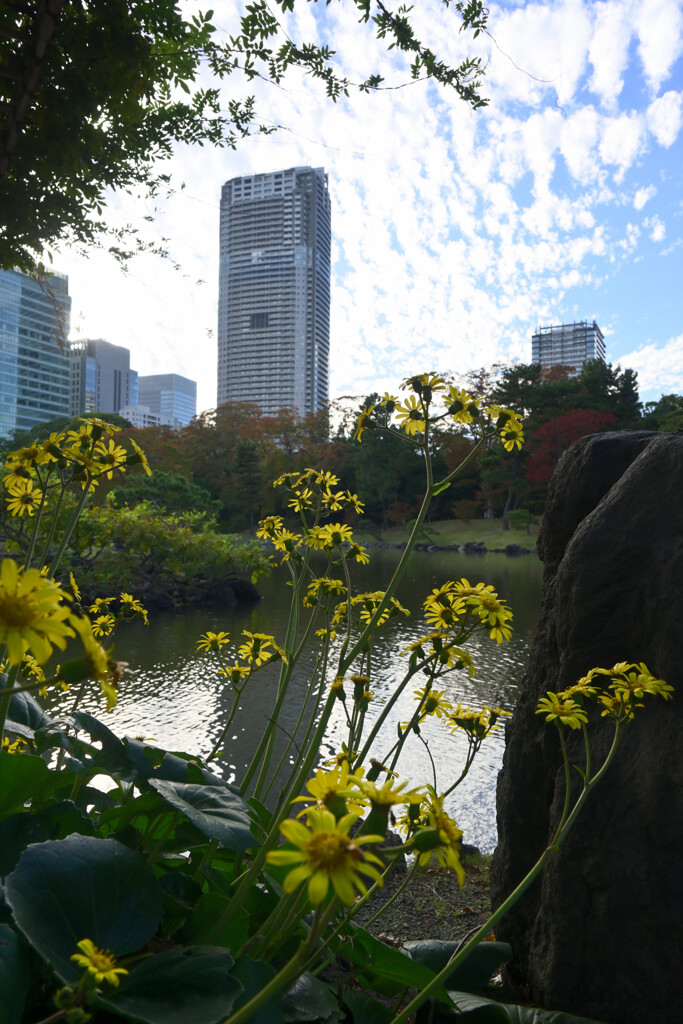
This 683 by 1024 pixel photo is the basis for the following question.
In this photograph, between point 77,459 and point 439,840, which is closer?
point 439,840

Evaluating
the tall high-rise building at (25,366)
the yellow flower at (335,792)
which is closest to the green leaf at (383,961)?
the yellow flower at (335,792)

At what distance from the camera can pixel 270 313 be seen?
39312mm

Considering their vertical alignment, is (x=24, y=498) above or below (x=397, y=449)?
below

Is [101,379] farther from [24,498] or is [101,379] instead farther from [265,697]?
[24,498]

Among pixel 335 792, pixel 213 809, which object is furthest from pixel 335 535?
pixel 335 792

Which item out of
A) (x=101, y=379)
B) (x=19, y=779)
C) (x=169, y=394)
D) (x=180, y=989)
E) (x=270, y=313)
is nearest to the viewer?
(x=180, y=989)

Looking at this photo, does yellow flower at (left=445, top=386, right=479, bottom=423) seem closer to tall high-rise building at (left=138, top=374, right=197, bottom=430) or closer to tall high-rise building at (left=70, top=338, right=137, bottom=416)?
tall high-rise building at (left=70, top=338, right=137, bottom=416)

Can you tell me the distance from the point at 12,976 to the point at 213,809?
10.9 inches

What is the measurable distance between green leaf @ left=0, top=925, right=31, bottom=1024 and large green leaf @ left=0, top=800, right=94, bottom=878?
220 mm

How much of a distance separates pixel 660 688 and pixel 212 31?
9.70ft

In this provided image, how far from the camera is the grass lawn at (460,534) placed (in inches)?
784

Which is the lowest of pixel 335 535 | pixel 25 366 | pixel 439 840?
pixel 439 840

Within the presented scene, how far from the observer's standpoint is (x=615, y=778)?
1.38 m

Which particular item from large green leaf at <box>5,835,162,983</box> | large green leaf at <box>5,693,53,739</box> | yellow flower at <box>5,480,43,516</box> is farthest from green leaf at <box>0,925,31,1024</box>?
yellow flower at <box>5,480,43,516</box>
